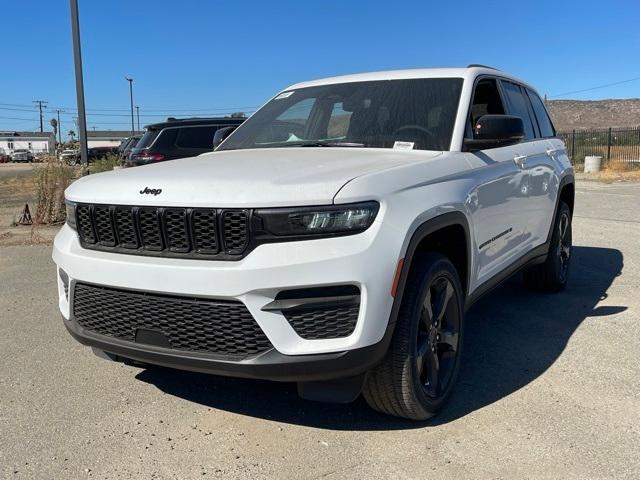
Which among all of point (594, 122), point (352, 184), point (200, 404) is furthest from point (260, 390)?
point (594, 122)

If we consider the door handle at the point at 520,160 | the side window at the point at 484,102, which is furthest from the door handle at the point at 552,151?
the side window at the point at 484,102

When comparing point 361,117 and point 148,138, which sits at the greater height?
point 361,117

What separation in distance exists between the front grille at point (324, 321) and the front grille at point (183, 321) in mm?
160

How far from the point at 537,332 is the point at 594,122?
81885mm

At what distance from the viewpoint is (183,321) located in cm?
278

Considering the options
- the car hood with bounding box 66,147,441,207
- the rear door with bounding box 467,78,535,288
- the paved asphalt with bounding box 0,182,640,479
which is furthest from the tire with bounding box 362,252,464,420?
the car hood with bounding box 66,147,441,207

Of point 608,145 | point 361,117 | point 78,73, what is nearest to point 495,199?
point 361,117

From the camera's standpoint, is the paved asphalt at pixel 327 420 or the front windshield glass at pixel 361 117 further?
the front windshield glass at pixel 361 117

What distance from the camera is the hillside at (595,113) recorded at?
77.2 m

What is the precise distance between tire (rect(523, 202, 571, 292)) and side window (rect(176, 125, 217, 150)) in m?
8.20

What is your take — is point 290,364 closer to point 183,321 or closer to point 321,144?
point 183,321

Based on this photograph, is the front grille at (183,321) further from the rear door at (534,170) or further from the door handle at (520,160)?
the rear door at (534,170)

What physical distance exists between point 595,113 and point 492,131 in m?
87.1

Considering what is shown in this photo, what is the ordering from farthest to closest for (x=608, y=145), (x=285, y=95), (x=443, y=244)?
(x=608, y=145), (x=285, y=95), (x=443, y=244)
